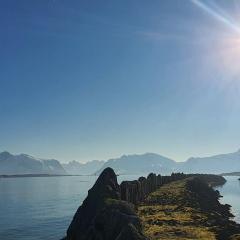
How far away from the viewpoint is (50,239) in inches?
2985

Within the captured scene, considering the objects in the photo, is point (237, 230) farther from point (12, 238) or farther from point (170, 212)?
point (12, 238)

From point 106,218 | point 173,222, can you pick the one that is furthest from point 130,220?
point 173,222

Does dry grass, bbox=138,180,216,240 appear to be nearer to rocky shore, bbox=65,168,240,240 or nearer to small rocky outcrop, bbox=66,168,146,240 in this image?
rocky shore, bbox=65,168,240,240

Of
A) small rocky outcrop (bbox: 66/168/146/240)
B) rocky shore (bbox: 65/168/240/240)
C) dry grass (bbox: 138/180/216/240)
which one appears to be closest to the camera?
small rocky outcrop (bbox: 66/168/146/240)

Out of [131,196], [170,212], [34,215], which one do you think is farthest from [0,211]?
[170,212]

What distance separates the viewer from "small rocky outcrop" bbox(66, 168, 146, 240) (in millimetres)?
32906

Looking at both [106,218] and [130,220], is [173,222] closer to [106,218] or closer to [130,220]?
[106,218]

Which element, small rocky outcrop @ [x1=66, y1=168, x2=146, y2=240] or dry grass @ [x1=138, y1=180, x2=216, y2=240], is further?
dry grass @ [x1=138, y1=180, x2=216, y2=240]

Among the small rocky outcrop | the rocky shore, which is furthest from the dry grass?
the small rocky outcrop

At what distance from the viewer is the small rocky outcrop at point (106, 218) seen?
3291 centimetres

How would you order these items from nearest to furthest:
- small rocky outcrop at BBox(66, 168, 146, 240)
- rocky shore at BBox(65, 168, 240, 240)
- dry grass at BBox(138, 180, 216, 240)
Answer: small rocky outcrop at BBox(66, 168, 146, 240), rocky shore at BBox(65, 168, 240, 240), dry grass at BBox(138, 180, 216, 240)

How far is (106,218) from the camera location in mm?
37062

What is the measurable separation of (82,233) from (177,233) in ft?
32.8

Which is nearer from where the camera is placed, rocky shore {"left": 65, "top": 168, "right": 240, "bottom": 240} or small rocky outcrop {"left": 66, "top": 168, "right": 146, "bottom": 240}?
small rocky outcrop {"left": 66, "top": 168, "right": 146, "bottom": 240}
